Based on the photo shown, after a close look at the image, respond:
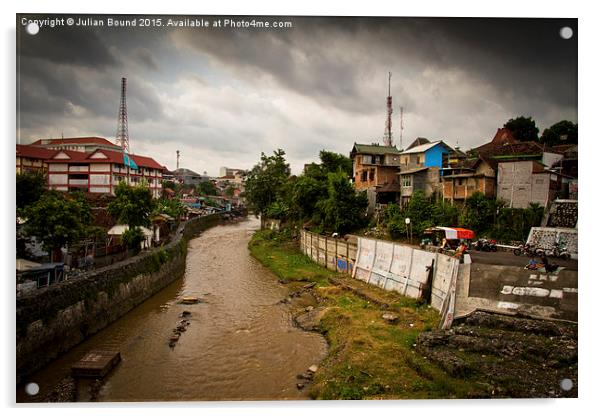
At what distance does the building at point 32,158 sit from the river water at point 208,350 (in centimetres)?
362

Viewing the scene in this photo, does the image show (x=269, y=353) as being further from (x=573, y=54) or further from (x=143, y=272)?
(x=573, y=54)

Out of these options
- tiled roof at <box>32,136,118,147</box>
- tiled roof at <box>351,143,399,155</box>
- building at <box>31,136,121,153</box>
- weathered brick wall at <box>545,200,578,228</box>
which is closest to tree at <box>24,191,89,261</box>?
building at <box>31,136,121,153</box>

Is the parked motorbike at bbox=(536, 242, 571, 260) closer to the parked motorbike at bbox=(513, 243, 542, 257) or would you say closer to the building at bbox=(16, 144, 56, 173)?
the parked motorbike at bbox=(513, 243, 542, 257)

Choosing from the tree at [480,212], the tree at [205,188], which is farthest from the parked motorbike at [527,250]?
the tree at [205,188]

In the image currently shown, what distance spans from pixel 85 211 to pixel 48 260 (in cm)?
197

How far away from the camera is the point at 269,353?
310 inches

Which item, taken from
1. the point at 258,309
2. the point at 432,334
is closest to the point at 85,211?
the point at 258,309

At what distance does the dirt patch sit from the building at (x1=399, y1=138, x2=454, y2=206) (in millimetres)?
9001

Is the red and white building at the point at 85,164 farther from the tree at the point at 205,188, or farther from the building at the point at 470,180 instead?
the tree at the point at 205,188

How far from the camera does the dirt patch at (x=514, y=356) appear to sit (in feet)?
17.6

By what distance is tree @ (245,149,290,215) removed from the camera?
29.2 meters

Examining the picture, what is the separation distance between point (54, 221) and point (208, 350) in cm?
524

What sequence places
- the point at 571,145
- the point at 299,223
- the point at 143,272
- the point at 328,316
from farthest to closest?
the point at 299,223 → the point at 143,272 → the point at 328,316 → the point at 571,145

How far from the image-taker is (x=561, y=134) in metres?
6.87
